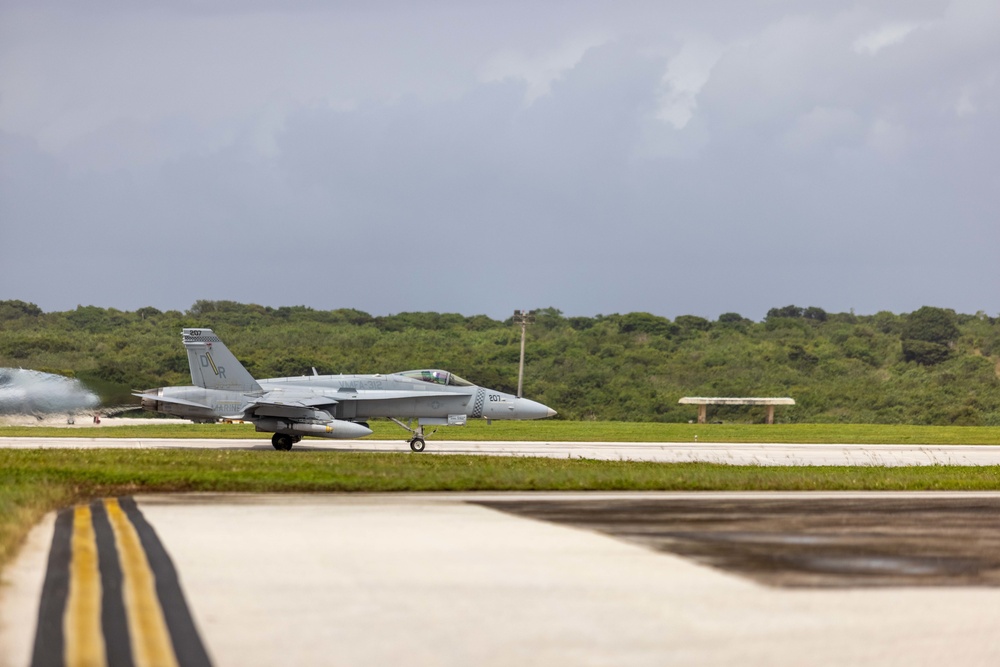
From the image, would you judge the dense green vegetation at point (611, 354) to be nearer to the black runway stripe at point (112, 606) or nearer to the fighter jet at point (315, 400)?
the fighter jet at point (315, 400)

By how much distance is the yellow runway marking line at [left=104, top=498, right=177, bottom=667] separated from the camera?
575cm

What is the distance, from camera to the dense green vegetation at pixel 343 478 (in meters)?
15.2

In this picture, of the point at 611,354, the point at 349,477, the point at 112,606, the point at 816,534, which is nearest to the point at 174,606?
the point at 112,606

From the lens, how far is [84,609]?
672 centimetres

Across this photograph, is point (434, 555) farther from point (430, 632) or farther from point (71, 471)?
Result: point (71, 471)

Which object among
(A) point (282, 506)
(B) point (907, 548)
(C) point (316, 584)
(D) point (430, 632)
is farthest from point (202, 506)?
(B) point (907, 548)

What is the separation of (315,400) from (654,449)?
11.0 metres

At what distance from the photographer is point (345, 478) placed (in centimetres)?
1673

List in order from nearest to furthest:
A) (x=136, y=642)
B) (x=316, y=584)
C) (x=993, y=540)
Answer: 1. (x=136, y=642)
2. (x=316, y=584)
3. (x=993, y=540)

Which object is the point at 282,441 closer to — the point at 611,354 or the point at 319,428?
the point at 319,428

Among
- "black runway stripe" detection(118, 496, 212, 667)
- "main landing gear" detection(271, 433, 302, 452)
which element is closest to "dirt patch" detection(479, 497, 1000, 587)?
"black runway stripe" detection(118, 496, 212, 667)

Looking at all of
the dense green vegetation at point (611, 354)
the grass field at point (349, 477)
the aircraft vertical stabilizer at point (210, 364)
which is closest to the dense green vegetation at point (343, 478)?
the grass field at point (349, 477)

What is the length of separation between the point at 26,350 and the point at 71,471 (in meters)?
63.1

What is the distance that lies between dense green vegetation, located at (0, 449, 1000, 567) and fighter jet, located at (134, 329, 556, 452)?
849 cm
